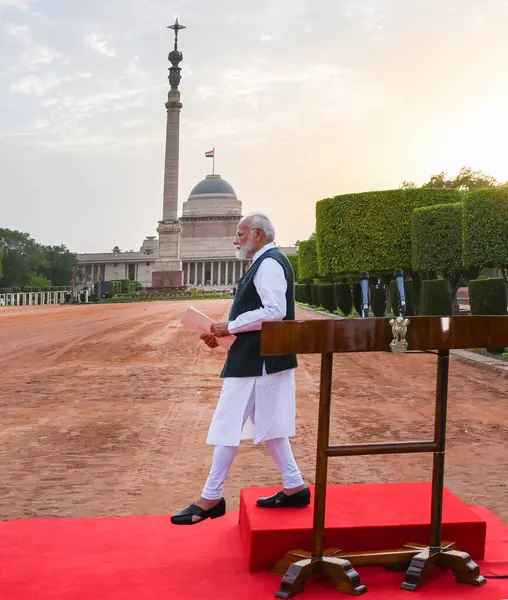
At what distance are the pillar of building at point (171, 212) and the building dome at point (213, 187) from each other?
37.8 meters

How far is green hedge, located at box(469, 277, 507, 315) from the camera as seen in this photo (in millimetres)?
16609

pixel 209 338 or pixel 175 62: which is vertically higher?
pixel 175 62

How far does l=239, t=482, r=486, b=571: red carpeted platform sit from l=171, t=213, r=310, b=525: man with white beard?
0.57 ft

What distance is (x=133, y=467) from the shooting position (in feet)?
20.5

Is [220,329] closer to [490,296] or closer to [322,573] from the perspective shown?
[322,573]

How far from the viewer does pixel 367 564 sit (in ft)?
11.9

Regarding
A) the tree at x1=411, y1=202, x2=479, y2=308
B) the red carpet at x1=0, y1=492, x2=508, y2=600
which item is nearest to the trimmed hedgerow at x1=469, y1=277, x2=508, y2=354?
the tree at x1=411, y1=202, x2=479, y2=308

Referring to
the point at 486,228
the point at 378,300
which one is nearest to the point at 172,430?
the point at 486,228

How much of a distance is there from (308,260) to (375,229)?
59.0ft

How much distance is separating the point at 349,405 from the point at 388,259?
20350 mm

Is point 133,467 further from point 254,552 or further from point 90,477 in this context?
point 254,552

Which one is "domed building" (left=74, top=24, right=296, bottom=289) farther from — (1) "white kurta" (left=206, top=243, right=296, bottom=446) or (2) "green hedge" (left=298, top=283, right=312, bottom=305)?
(1) "white kurta" (left=206, top=243, right=296, bottom=446)

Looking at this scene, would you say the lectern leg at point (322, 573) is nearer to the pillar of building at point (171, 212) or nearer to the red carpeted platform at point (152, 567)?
the red carpeted platform at point (152, 567)

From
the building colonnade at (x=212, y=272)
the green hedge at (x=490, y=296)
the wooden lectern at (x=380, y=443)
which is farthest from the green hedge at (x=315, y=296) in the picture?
the building colonnade at (x=212, y=272)
